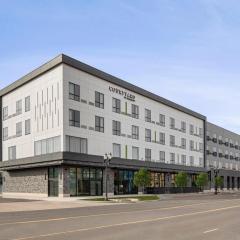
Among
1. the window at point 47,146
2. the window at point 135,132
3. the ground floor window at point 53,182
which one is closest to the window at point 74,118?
the window at point 47,146

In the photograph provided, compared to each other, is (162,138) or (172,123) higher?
(172,123)

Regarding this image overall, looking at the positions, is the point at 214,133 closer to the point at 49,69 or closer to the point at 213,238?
the point at 49,69

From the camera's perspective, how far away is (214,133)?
373ft

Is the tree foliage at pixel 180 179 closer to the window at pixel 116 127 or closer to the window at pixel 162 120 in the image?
the window at pixel 162 120

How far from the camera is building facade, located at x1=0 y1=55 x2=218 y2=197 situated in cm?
6025

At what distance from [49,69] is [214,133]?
2393 inches

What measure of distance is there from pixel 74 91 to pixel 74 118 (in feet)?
11.3

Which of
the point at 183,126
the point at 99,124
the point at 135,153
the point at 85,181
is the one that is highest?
the point at 183,126

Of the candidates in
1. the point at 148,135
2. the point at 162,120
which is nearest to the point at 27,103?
the point at 148,135

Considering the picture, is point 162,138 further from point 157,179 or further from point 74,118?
point 74,118

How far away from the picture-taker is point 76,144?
6109 cm

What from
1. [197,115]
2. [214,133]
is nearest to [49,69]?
[197,115]

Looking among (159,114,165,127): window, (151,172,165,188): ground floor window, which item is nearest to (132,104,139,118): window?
(159,114,165,127): window

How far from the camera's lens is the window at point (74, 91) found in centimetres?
6091
